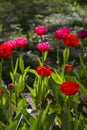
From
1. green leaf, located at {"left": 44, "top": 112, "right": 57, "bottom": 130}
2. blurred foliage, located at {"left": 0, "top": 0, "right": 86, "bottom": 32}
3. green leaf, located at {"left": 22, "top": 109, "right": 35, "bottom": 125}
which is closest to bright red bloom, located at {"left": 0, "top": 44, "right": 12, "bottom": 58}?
green leaf, located at {"left": 22, "top": 109, "right": 35, "bottom": 125}

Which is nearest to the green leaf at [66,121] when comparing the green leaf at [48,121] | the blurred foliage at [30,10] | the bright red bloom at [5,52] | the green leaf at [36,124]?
the green leaf at [48,121]

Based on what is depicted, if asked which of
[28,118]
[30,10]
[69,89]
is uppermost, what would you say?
[69,89]

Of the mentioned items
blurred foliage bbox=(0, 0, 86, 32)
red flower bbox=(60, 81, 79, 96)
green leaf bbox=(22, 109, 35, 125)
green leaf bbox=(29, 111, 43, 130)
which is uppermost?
red flower bbox=(60, 81, 79, 96)

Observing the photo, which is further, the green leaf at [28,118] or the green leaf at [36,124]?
the green leaf at [28,118]

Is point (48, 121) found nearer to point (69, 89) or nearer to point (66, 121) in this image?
point (66, 121)

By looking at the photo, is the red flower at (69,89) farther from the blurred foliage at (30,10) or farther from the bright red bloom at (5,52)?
the blurred foliage at (30,10)

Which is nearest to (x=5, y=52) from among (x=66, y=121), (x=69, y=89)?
(x=69, y=89)

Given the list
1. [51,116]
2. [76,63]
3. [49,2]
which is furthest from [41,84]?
[49,2]

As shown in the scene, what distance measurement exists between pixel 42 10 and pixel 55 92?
526 centimetres

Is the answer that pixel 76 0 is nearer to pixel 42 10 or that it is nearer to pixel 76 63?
pixel 42 10

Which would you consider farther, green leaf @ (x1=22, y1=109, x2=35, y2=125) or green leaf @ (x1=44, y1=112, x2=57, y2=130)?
green leaf @ (x1=22, y1=109, x2=35, y2=125)

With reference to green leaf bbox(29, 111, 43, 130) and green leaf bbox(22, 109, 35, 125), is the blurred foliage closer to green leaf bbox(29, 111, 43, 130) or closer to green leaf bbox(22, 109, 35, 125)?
green leaf bbox(22, 109, 35, 125)

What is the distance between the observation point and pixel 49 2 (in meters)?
9.47

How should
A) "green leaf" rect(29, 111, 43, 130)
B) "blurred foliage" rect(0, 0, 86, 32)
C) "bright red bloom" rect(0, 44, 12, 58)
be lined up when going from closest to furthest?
"green leaf" rect(29, 111, 43, 130)
"bright red bloom" rect(0, 44, 12, 58)
"blurred foliage" rect(0, 0, 86, 32)
